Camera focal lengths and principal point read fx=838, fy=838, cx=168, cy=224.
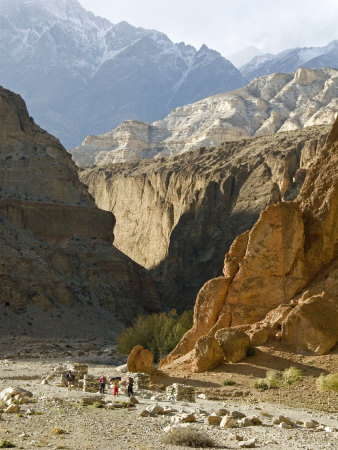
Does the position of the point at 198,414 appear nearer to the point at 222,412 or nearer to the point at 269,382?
the point at 222,412

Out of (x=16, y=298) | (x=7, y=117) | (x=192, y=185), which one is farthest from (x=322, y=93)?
(x=16, y=298)

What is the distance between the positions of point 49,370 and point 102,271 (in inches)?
1530

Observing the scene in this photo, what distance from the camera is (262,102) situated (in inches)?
7372

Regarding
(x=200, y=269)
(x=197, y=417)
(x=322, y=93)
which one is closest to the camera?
(x=197, y=417)

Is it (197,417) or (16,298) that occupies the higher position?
(16,298)

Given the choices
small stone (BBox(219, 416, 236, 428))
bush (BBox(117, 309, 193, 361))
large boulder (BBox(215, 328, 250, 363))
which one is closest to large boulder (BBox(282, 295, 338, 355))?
large boulder (BBox(215, 328, 250, 363))

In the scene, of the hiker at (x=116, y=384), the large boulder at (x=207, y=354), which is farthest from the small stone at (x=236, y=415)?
the large boulder at (x=207, y=354)

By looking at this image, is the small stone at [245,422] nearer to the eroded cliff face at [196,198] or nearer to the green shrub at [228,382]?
the green shrub at [228,382]

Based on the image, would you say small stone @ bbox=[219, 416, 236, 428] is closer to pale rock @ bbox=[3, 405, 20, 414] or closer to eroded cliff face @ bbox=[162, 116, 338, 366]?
pale rock @ bbox=[3, 405, 20, 414]

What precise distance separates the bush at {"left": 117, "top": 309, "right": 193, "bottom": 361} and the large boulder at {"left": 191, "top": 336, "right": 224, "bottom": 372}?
47.0 ft

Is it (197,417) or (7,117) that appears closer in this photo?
(197,417)

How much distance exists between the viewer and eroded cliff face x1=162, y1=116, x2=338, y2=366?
31.8 meters

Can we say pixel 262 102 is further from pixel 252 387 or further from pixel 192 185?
→ pixel 252 387

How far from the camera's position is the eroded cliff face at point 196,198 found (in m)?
98.6
